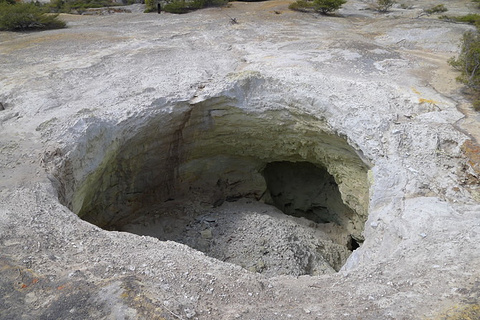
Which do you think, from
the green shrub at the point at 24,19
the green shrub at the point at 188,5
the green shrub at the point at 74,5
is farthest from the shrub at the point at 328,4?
the green shrub at the point at 74,5

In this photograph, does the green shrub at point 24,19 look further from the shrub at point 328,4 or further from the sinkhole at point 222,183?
the shrub at point 328,4

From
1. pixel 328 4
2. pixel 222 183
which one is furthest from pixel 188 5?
pixel 222 183

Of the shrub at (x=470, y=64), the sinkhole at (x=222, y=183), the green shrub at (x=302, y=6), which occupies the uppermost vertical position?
the green shrub at (x=302, y=6)

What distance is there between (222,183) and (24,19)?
892 cm

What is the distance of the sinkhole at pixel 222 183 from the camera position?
7402 mm

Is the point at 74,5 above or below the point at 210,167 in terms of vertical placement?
→ above

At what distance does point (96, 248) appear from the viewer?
168 inches

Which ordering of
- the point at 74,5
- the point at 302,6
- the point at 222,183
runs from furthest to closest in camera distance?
the point at 74,5, the point at 302,6, the point at 222,183

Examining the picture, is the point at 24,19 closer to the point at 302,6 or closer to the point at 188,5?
the point at 188,5

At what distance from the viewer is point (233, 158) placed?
998 centimetres

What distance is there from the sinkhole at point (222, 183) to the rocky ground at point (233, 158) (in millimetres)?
49

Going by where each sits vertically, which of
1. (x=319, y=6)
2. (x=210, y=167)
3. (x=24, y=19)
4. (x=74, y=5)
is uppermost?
(x=74, y=5)

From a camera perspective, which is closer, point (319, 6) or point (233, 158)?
point (233, 158)

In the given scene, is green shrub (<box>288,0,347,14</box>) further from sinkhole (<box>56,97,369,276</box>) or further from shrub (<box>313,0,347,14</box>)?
sinkhole (<box>56,97,369,276</box>)
